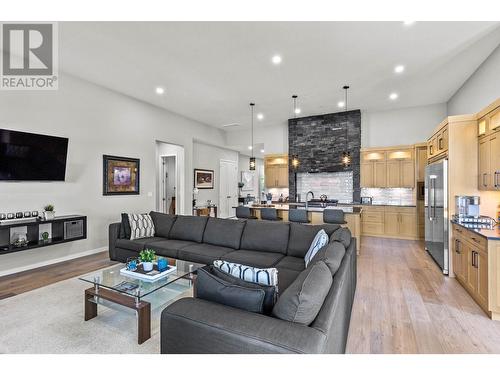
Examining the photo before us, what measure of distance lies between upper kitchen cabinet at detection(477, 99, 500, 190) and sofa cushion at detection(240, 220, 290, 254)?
2747 mm

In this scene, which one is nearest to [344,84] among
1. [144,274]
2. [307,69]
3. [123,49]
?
[307,69]

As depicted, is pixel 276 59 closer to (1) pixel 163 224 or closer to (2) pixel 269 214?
(2) pixel 269 214

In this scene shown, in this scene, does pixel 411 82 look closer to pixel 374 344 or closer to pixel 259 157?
pixel 374 344

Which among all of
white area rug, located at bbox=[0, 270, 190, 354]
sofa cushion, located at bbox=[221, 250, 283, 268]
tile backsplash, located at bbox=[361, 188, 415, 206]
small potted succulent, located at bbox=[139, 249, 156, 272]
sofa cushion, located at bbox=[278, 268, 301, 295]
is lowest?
white area rug, located at bbox=[0, 270, 190, 354]

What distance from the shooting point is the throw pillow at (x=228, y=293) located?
4.96ft

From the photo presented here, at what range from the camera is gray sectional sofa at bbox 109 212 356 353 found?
1277 millimetres

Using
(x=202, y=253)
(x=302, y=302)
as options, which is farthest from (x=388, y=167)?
(x=302, y=302)

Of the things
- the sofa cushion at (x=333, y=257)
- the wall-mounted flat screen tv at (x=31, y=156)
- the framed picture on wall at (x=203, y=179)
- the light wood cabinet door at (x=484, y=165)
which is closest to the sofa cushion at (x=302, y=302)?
the sofa cushion at (x=333, y=257)

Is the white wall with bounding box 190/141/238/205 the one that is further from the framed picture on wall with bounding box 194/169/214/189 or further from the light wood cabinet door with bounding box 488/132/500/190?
the light wood cabinet door with bounding box 488/132/500/190

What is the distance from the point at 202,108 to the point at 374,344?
624cm

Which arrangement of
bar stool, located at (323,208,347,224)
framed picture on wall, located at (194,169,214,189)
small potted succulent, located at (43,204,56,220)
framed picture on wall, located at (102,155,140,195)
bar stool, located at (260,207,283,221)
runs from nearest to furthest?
small potted succulent, located at (43,204,56,220), bar stool, located at (323,208,347,224), framed picture on wall, located at (102,155,140,195), bar stool, located at (260,207,283,221), framed picture on wall, located at (194,169,214,189)

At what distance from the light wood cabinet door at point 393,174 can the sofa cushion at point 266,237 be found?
4618 millimetres

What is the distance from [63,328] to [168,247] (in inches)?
64.3

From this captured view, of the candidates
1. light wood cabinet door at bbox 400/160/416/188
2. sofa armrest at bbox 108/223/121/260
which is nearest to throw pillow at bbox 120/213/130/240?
sofa armrest at bbox 108/223/121/260
